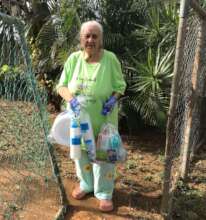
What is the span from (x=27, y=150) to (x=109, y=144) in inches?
35.2

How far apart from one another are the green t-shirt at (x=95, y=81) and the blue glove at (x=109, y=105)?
0.04 meters

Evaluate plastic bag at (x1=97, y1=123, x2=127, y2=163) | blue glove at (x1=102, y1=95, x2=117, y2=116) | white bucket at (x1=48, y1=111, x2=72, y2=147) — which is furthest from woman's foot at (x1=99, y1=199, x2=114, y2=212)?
blue glove at (x1=102, y1=95, x2=117, y2=116)

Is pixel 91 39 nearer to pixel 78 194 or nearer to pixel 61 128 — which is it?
pixel 61 128

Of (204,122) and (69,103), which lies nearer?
(69,103)

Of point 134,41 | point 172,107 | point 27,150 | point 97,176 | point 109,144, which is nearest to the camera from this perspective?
point 172,107

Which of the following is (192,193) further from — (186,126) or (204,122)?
(204,122)

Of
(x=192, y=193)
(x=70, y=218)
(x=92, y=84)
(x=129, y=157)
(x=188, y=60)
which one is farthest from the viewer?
(x=129, y=157)

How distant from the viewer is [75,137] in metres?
3.67

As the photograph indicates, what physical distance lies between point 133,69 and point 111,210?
204 cm

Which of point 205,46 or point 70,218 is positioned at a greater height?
point 205,46

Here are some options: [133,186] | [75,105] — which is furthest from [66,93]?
[133,186]

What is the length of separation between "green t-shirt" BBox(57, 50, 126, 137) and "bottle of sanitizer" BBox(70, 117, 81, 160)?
15 cm

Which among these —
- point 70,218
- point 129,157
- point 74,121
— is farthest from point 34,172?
point 129,157

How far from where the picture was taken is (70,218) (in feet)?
12.9
